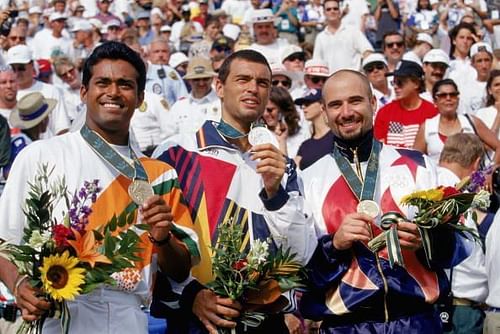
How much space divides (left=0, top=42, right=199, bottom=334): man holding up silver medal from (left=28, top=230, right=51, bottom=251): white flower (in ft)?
0.63

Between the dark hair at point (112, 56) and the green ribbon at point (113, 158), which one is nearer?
the green ribbon at point (113, 158)

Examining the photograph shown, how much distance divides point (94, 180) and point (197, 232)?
77 cm

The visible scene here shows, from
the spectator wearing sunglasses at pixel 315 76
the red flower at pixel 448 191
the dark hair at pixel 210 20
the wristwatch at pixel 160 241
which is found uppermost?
the dark hair at pixel 210 20

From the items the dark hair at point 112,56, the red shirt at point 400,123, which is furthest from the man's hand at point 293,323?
the red shirt at point 400,123

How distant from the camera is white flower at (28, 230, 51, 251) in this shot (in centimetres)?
465

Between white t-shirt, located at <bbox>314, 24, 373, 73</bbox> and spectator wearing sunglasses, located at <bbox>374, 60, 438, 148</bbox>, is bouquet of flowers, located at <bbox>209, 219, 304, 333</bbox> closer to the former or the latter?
spectator wearing sunglasses, located at <bbox>374, 60, 438, 148</bbox>

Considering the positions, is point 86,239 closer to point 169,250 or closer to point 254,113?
point 169,250

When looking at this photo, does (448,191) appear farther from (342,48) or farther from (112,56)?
(342,48)

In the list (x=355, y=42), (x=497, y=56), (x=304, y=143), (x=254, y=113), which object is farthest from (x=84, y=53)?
(x=254, y=113)

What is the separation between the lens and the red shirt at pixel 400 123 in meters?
11.1

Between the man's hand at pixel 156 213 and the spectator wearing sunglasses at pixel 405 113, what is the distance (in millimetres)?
6416

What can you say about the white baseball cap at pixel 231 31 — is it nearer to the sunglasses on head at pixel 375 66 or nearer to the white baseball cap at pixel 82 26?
the white baseball cap at pixel 82 26

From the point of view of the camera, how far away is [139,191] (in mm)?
4984

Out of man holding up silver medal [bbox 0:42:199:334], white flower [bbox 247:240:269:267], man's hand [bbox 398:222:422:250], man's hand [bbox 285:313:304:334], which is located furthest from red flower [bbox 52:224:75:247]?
man's hand [bbox 285:313:304:334]
